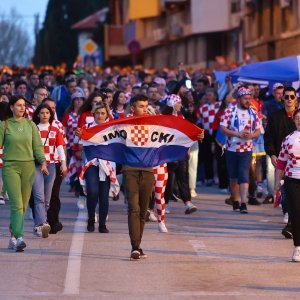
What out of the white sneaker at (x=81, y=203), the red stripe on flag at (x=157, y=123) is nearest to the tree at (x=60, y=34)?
the white sneaker at (x=81, y=203)

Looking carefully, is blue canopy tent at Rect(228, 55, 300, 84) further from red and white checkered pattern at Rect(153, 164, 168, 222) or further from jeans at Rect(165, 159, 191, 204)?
red and white checkered pattern at Rect(153, 164, 168, 222)

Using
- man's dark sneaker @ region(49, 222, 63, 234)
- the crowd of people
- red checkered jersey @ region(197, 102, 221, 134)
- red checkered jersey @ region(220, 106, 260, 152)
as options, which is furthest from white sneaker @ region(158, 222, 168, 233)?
red checkered jersey @ region(197, 102, 221, 134)

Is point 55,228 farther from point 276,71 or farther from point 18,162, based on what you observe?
point 276,71

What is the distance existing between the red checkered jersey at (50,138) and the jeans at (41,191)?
0.42 ft

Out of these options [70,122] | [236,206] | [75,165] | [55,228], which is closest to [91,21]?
[70,122]

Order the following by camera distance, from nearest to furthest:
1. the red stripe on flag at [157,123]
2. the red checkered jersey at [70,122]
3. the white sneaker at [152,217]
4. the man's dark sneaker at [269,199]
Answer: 1. the red stripe on flag at [157,123]
2. the white sneaker at [152,217]
3. the man's dark sneaker at [269,199]
4. the red checkered jersey at [70,122]

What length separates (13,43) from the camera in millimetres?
184500

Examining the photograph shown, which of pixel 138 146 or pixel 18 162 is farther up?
pixel 138 146

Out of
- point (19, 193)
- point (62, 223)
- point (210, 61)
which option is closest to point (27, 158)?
point (19, 193)

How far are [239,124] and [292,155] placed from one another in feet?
19.6

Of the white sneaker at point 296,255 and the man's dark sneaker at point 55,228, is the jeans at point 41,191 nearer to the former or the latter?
the man's dark sneaker at point 55,228

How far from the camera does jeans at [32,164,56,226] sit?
1605 centimetres

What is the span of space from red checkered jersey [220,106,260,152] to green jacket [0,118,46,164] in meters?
5.70

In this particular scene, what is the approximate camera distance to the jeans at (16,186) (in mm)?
14836
